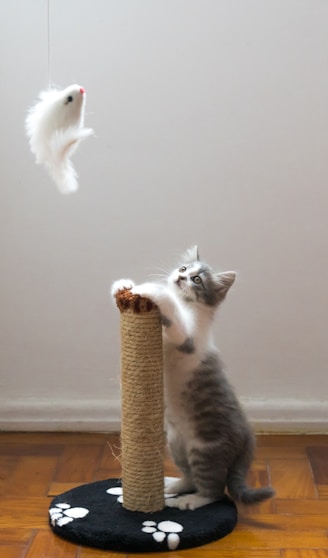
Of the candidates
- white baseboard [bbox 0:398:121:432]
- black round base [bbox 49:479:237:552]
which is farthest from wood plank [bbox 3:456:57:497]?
white baseboard [bbox 0:398:121:432]

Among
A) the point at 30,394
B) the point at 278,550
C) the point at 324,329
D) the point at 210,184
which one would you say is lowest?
the point at 278,550

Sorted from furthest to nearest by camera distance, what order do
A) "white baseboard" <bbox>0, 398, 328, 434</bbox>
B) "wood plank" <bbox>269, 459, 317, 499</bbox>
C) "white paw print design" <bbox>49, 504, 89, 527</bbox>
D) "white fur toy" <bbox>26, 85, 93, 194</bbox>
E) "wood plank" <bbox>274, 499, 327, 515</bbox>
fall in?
"white baseboard" <bbox>0, 398, 328, 434</bbox> < "wood plank" <bbox>269, 459, 317, 499</bbox> < "wood plank" <bbox>274, 499, 327, 515</bbox> < "white paw print design" <bbox>49, 504, 89, 527</bbox> < "white fur toy" <bbox>26, 85, 93, 194</bbox>

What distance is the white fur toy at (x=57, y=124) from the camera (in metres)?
1.59

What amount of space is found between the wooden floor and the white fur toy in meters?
0.77

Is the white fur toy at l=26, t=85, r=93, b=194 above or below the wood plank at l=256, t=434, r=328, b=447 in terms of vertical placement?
above

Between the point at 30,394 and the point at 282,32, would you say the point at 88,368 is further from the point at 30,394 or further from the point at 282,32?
the point at 282,32

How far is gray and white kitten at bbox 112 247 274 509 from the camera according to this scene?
1.76 metres

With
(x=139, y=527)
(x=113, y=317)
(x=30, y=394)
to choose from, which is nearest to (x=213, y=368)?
(x=139, y=527)

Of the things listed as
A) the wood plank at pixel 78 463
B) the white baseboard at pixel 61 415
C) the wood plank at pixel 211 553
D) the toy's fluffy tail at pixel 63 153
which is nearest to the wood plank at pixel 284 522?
the wood plank at pixel 211 553

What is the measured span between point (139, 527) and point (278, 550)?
0.29 meters

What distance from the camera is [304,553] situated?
1.62 metres

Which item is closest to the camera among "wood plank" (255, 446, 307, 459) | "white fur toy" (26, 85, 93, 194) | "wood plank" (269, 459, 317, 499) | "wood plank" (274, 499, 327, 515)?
"white fur toy" (26, 85, 93, 194)

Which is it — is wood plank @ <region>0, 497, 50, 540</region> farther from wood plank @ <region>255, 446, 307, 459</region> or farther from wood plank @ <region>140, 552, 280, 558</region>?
wood plank @ <region>255, 446, 307, 459</region>

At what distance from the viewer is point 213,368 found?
70.8 inches
